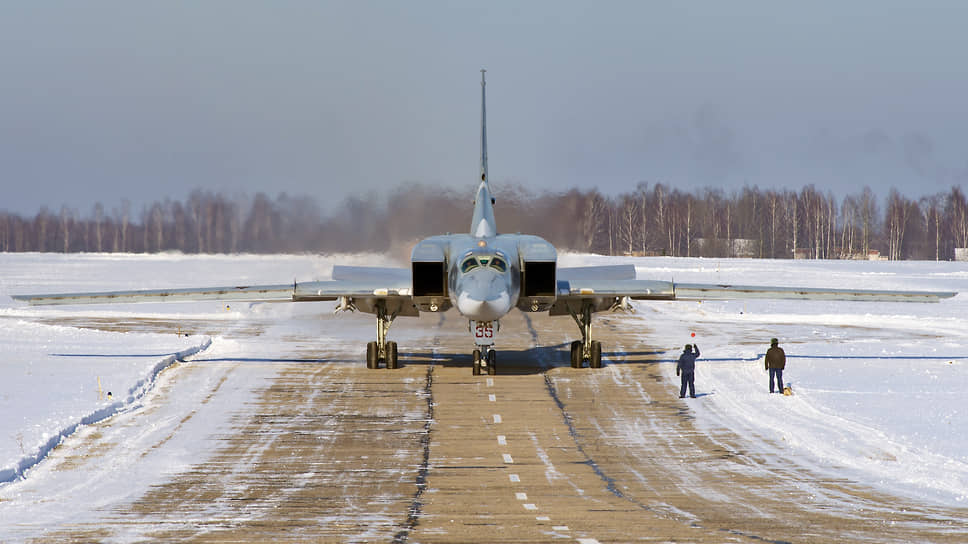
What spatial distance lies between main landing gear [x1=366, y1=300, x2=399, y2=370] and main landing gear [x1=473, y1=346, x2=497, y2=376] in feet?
9.45

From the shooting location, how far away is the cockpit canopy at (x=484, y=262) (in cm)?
2745

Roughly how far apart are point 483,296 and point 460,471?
9.87 m

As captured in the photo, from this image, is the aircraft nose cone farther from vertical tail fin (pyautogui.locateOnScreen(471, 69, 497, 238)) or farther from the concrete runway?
vertical tail fin (pyautogui.locateOnScreen(471, 69, 497, 238))

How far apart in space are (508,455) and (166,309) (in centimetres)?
3964

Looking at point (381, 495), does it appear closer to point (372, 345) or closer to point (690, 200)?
point (372, 345)

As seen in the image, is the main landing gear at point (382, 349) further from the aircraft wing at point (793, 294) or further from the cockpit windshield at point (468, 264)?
the aircraft wing at point (793, 294)

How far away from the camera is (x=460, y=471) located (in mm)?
16594

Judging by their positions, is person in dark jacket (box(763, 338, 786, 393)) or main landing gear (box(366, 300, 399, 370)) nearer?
person in dark jacket (box(763, 338, 786, 393))

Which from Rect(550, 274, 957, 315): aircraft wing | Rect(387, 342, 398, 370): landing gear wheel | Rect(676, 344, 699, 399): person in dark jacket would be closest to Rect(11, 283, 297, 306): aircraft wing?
Rect(387, 342, 398, 370): landing gear wheel

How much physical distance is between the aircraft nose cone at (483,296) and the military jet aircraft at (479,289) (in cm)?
3

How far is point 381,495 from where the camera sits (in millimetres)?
14812

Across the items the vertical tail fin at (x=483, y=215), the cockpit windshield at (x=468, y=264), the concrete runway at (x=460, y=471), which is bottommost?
the concrete runway at (x=460, y=471)

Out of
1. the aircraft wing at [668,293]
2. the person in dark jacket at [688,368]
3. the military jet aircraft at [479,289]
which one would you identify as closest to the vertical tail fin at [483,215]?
the military jet aircraft at [479,289]

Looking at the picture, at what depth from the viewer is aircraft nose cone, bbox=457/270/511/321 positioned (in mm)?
26172
